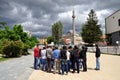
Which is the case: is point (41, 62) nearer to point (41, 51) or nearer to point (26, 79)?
point (41, 51)

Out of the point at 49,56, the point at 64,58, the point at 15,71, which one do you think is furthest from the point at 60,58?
the point at 15,71

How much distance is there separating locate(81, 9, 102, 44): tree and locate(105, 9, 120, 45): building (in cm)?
373

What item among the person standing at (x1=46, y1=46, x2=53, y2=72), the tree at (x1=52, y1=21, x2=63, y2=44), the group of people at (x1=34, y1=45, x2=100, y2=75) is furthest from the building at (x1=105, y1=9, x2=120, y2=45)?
the person standing at (x1=46, y1=46, x2=53, y2=72)

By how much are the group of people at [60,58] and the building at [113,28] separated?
53.6 metres

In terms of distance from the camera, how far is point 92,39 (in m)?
85.8

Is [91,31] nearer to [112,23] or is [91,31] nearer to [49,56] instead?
[112,23]

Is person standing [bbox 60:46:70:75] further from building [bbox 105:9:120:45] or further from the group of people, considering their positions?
building [bbox 105:9:120:45]

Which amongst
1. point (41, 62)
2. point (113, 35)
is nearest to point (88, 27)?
point (113, 35)

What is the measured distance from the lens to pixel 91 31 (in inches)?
3381

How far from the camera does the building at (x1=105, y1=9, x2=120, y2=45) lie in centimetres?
7262

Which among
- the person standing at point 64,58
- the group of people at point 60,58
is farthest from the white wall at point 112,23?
the person standing at point 64,58

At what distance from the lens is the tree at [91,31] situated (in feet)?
281

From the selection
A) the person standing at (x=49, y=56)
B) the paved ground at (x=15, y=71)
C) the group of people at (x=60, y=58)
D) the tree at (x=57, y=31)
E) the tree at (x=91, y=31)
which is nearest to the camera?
the paved ground at (x=15, y=71)

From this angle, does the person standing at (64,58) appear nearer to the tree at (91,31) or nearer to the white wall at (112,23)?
the white wall at (112,23)
